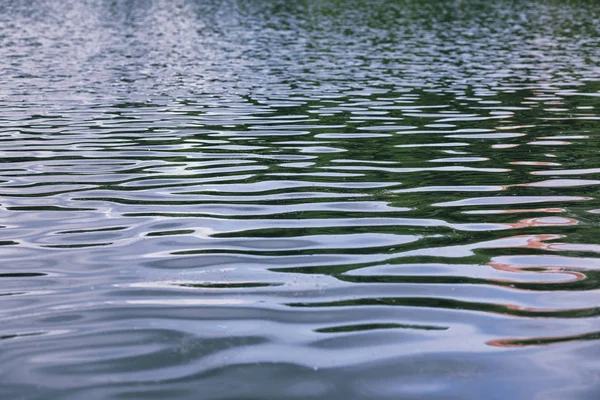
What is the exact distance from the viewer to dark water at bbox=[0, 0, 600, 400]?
6074 mm

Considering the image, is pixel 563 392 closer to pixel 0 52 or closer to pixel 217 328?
pixel 217 328

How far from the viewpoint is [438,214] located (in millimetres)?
10656

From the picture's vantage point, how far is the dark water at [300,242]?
6.07 m

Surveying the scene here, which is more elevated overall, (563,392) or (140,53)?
(563,392)

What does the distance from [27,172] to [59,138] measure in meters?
3.74

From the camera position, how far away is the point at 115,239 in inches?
380

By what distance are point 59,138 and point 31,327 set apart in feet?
36.7

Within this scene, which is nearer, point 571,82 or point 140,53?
point 571,82

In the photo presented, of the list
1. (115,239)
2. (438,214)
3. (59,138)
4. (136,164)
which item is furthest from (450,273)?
(59,138)

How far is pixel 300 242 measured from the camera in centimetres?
939

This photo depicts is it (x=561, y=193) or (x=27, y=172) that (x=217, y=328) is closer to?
(x=561, y=193)

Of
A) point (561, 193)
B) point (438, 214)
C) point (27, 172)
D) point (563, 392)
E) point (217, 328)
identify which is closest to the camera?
point (563, 392)

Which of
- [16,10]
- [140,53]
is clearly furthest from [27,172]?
[16,10]

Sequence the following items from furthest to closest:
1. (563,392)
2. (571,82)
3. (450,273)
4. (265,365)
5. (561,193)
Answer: (571,82), (561,193), (450,273), (265,365), (563,392)
